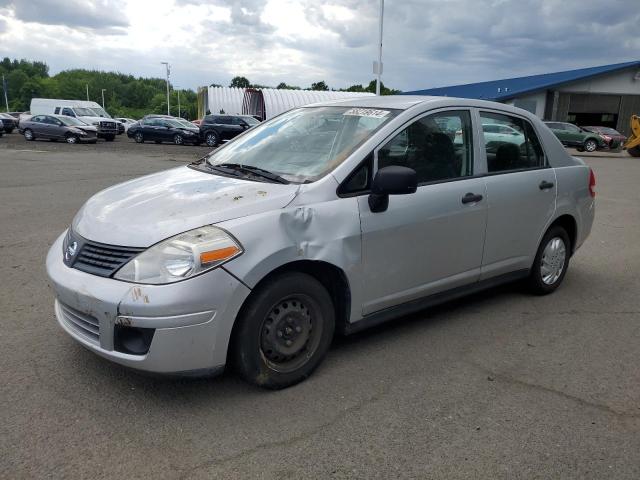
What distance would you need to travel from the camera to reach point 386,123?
3713mm

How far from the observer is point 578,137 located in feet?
99.1

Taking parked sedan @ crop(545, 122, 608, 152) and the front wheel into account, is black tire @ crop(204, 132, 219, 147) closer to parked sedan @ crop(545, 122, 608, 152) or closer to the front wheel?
parked sedan @ crop(545, 122, 608, 152)

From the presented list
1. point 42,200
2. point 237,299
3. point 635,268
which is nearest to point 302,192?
point 237,299

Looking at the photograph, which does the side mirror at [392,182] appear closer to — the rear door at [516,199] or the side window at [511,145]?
the rear door at [516,199]

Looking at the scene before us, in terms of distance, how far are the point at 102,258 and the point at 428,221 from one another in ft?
6.82

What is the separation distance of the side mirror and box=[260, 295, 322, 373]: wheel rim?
78 centimetres

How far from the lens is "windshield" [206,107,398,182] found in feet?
11.8

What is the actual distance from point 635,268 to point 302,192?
4696mm

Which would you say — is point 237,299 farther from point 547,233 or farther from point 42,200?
point 42,200

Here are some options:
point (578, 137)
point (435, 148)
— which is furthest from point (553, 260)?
point (578, 137)

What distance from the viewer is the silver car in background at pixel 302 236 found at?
285cm

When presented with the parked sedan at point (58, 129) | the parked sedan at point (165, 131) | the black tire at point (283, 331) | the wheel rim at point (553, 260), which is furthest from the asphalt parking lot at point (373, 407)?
the parked sedan at point (165, 131)

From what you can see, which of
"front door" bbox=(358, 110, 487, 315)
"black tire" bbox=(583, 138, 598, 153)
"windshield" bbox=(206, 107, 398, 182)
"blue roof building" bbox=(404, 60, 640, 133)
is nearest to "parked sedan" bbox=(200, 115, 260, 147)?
"black tire" bbox=(583, 138, 598, 153)

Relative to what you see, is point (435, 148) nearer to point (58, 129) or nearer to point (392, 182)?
point (392, 182)
